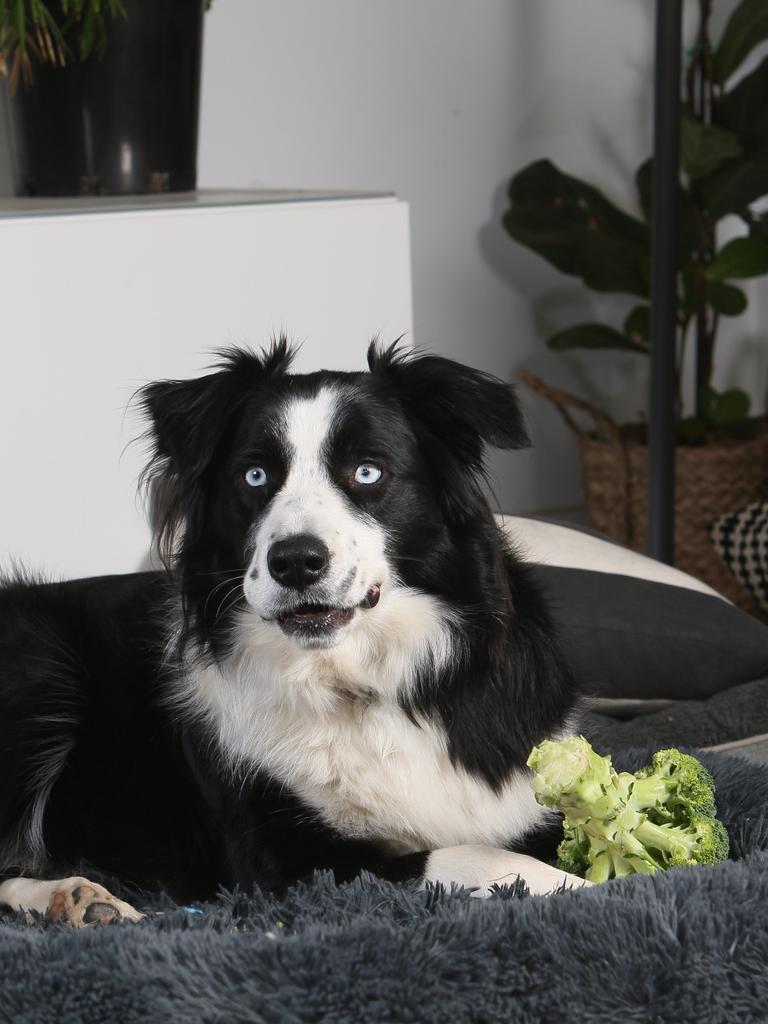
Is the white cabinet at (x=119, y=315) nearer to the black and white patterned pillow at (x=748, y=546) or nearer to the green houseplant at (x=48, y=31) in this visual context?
the green houseplant at (x=48, y=31)

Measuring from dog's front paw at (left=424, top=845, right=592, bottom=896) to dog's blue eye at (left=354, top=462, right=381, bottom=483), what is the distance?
0.44 metres

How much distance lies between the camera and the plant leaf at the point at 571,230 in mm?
3643

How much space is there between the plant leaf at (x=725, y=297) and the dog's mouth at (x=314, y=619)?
2.42 meters

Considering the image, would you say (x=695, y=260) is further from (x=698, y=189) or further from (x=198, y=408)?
(x=198, y=408)

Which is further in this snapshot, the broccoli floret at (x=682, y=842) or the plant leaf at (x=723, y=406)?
the plant leaf at (x=723, y=406)

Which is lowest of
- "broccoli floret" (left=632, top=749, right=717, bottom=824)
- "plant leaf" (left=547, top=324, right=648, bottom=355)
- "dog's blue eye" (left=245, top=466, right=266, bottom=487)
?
"broccoli floret" (left=632, top=749, right=717, bottom=824)

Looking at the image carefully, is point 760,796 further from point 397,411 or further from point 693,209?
point 693,209

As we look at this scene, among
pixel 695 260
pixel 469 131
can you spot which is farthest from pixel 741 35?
pixel 469 131

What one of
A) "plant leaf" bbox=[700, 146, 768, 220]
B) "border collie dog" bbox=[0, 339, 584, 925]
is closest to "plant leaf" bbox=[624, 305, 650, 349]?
"plant leaf" bbox=[700, 146, 768, 220]

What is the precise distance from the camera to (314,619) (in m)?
1.47

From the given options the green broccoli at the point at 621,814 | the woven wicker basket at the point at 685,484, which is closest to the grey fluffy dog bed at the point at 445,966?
the green broccoli at the point at 621,814

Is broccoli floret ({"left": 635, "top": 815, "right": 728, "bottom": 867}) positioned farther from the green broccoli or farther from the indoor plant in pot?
the indoor plant in pot

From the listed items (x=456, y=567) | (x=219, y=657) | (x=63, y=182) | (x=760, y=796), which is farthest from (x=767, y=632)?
(x=63, y=182)

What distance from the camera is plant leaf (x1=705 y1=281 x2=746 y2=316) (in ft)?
11.8
